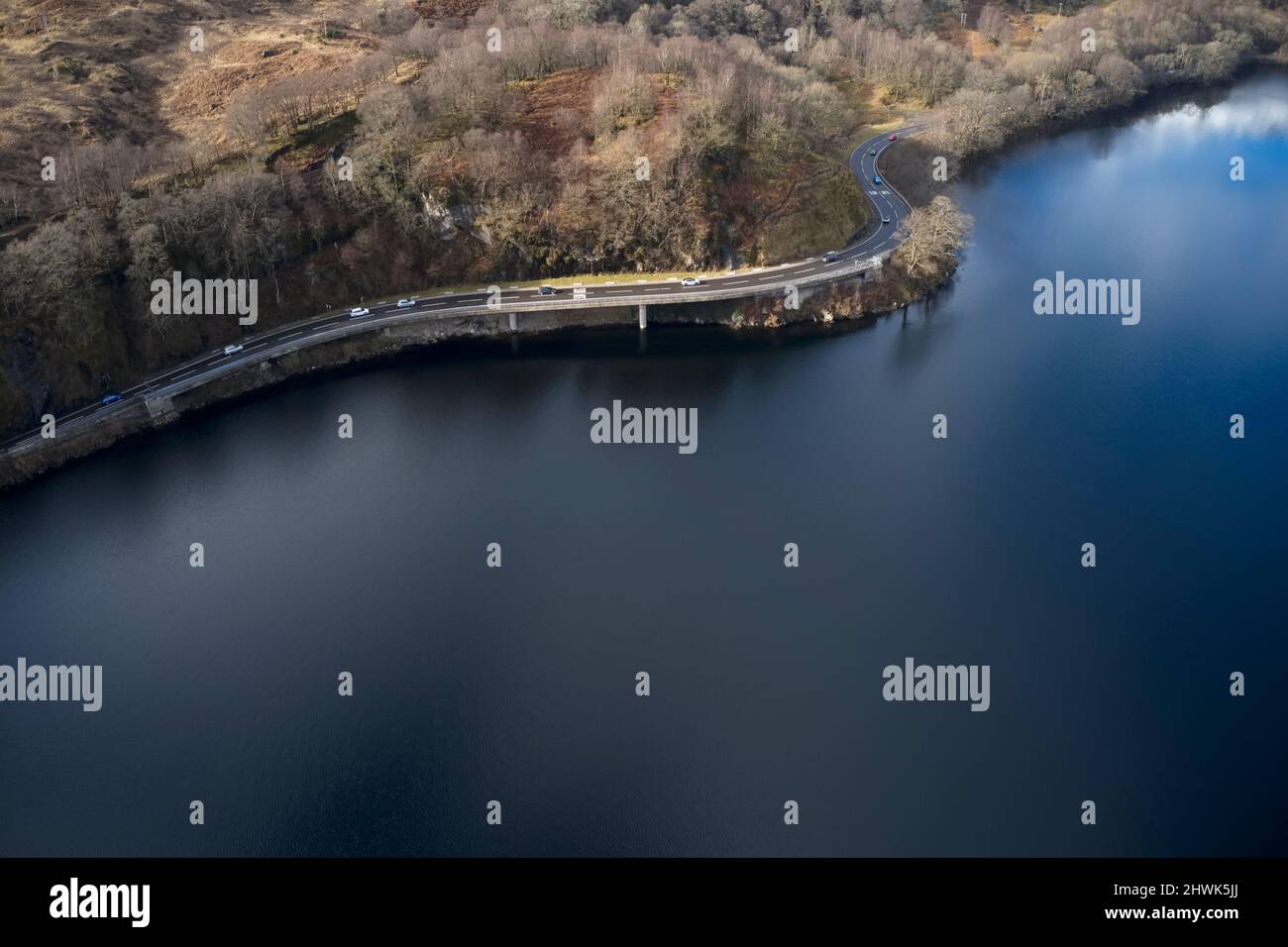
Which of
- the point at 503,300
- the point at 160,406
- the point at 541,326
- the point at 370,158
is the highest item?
the point at 370,158

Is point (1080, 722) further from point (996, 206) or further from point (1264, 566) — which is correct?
point (996, 206)

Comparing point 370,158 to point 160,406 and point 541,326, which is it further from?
point 160,406

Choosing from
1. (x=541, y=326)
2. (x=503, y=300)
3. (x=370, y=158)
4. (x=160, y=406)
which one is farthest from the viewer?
(x=370, y=158)

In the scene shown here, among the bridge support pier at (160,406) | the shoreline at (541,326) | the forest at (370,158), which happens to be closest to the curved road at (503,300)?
the bridge support pier at (160,406)

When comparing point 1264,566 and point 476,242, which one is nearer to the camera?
point 1264,566

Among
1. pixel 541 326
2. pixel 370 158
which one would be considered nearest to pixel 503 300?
pixel 541 326

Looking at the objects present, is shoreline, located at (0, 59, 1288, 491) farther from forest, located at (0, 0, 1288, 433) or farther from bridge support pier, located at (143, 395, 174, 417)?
forest, located at (0, 0, 1288, 433)

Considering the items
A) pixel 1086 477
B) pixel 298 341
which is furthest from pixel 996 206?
pixel 298 341

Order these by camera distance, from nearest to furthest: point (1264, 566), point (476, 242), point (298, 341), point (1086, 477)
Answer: point (1264, 566) < point (1086, 477) < point (298, 341) < point (476, 242)

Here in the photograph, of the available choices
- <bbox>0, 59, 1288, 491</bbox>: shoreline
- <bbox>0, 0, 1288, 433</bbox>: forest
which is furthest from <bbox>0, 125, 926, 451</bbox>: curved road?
<bbox>0, 0, 1288, 433</bbox>: forest
